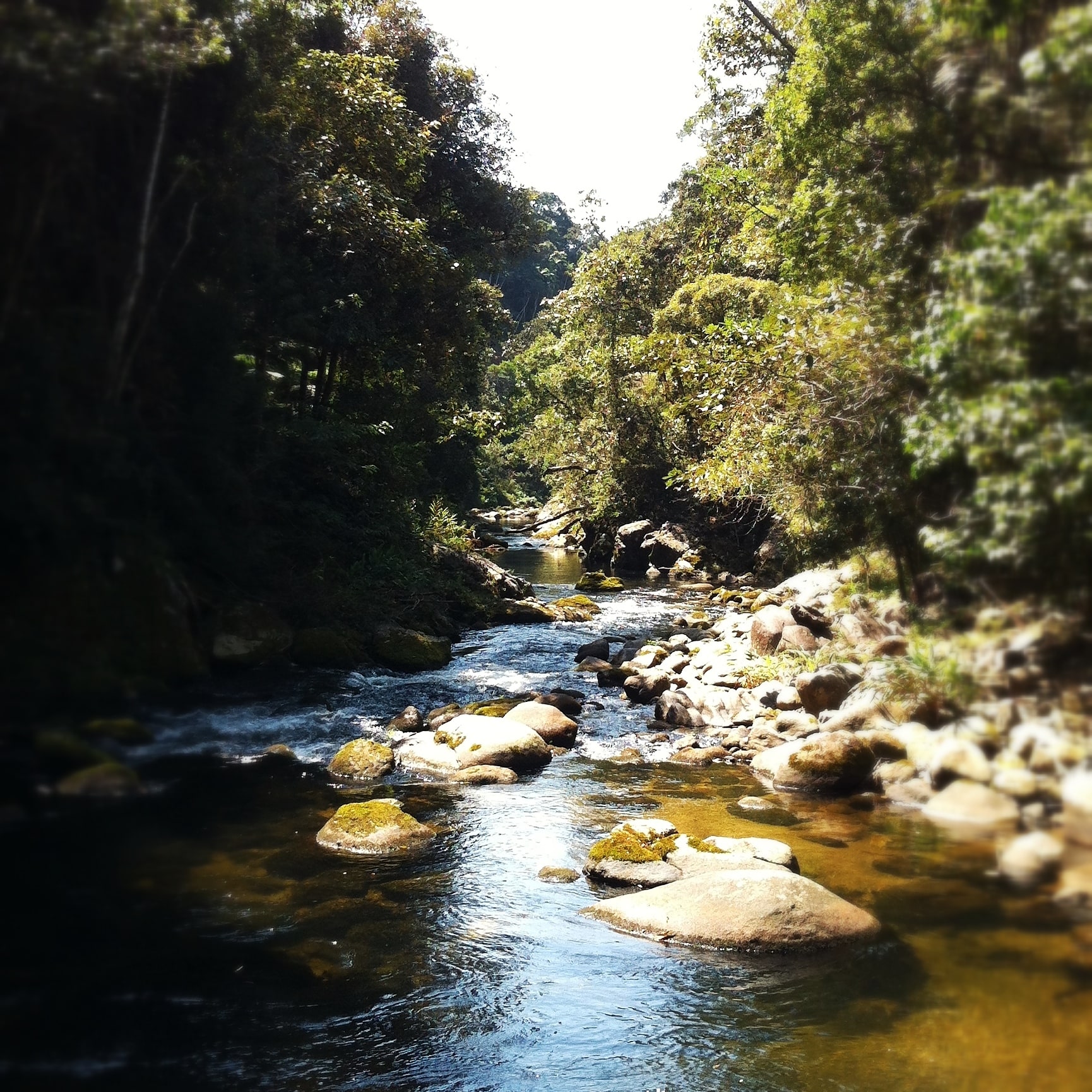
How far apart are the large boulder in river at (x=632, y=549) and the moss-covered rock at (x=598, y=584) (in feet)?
10.3

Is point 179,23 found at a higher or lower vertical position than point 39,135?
higher

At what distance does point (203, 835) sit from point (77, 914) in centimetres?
48

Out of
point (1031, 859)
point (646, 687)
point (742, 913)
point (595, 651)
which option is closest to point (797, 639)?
point (646, 687)

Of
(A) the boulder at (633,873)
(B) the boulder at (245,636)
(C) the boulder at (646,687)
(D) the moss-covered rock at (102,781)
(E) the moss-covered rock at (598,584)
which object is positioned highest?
(B) the boulder at (245,636)

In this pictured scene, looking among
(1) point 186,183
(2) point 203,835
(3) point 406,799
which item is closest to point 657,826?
(3) point 406,799

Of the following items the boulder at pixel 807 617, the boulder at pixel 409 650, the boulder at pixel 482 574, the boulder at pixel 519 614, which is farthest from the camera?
the boulder at pixel 519 614

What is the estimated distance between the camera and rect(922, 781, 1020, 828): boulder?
232 cm

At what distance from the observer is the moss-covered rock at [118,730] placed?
223cm

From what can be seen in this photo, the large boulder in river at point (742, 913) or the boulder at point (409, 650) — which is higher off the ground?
the boulder at point (409, 650)

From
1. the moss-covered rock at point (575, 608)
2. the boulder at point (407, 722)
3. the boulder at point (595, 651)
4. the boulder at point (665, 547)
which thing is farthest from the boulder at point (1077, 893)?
the boulder at point (665, 547)

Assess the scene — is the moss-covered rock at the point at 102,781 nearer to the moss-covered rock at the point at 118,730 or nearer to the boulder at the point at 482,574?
the moss-covered rock at the point at 118,730

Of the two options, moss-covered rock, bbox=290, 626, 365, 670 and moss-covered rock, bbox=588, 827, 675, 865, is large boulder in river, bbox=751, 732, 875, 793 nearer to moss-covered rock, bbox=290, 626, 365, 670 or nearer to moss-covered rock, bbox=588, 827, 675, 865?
moss-covered rock, bbox=588, 827, 675, 865

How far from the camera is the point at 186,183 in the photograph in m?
2.51

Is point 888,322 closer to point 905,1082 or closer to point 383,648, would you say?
point 905,1082
